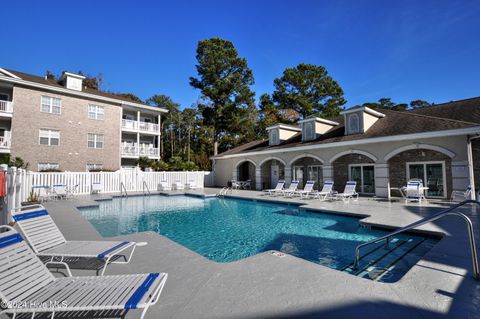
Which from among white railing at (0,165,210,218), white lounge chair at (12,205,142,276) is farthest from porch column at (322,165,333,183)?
white lounge chair at (12,205,142,276)

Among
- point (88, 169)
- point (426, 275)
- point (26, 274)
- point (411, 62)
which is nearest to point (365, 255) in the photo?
point (426, 275)

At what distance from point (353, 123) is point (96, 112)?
890 inches

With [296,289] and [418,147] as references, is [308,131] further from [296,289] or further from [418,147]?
[296,289]

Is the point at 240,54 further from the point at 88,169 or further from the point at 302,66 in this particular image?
the point at 88,169

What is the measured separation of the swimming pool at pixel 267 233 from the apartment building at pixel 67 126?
1212 cm

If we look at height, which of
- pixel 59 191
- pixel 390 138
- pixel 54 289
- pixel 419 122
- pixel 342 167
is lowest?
pixel 54 289

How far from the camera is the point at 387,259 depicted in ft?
18.4

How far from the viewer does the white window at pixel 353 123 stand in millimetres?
16305

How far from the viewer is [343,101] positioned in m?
40.0

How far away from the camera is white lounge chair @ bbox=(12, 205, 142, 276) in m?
3.53

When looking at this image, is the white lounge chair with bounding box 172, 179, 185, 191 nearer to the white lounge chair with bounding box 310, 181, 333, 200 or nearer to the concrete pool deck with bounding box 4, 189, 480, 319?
the white lounge chair with bounding box 310, 181, 333, 200

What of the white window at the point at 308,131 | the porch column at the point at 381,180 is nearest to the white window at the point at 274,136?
the white window at the point at 308,131

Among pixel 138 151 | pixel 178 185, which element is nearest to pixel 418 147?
pixel 178 185

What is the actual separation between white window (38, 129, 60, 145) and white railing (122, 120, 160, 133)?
5.76 m
